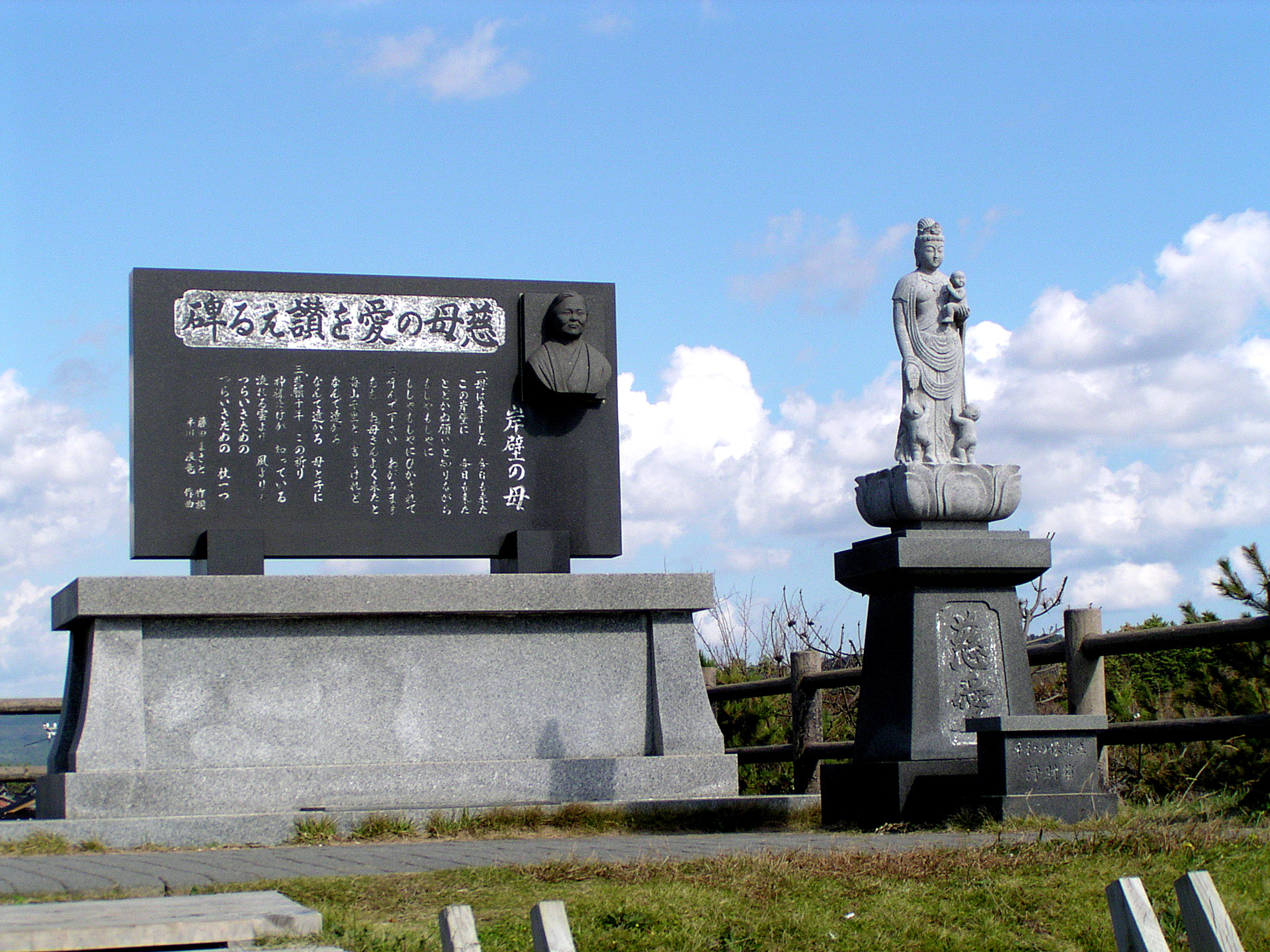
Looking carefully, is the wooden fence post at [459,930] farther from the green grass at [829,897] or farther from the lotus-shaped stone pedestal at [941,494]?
the lotus-shaped stone pedestal at [941,494]

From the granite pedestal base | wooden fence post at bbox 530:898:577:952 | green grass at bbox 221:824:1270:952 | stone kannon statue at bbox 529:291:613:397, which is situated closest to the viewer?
wooden fence post at bbox 530:898:577:952

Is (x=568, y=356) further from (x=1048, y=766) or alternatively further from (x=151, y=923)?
(x=151, y=923)

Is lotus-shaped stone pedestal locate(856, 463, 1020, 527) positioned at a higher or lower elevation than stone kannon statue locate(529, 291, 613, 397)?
lower

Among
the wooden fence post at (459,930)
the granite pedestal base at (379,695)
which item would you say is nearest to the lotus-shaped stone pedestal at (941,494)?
the granite pedestal base at (379,695)

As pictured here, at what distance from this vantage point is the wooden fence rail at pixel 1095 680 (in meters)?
7.48

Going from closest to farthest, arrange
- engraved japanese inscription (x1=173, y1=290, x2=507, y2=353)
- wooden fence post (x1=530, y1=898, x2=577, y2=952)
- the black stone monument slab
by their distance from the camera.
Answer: wooden fence post (x1=530, y1=898, x2=577, y2=952) < the black stone monument slab < engraved japanese inscription (x1=173, y1=290, x2=507, y2=353)

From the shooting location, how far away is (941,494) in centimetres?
790

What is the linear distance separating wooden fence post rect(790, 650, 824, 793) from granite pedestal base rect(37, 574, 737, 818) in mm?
1344

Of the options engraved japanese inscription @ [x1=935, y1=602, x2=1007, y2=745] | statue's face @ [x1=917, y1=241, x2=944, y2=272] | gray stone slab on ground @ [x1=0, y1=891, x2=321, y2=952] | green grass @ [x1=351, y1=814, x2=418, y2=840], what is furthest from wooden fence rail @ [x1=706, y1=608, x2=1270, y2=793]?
gray stone slab on ground @ [x1=0, y1=891, x2=321, y2=952]

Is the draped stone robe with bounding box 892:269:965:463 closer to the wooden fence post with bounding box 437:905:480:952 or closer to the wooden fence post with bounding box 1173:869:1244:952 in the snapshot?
the wooden fence post with bounding box 1173:869:1244:952

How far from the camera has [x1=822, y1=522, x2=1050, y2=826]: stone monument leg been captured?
7.71 m

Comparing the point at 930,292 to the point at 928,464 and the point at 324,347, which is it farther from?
the point at 324,347

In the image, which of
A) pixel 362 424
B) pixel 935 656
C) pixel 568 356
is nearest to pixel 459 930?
pixel 935 656

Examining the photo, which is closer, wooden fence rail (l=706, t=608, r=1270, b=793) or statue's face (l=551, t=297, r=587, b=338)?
wooden fence rail (l=706, t=608, r=1270, b=793)
